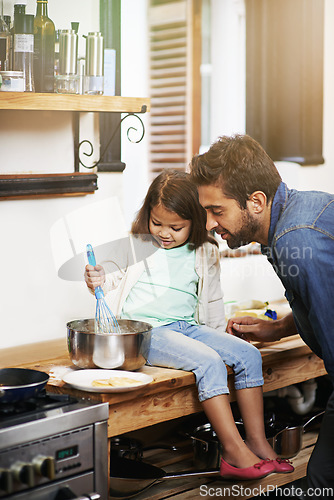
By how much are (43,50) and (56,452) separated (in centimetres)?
129

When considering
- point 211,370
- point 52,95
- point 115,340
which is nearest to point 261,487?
point 211,370

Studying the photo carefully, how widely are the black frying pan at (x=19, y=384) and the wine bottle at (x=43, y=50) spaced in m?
0.95

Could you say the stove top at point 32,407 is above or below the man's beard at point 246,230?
below

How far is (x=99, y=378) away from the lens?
2098mm

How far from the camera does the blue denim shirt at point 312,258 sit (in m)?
1.83

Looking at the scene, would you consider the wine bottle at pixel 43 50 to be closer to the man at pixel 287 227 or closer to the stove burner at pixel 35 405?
the man at pixel 287 227

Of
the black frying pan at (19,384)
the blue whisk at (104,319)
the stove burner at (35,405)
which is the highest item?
the blue whisk at (104,319)

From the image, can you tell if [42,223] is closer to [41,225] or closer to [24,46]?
[41,225]

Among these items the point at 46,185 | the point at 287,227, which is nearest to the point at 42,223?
the point at 46,185

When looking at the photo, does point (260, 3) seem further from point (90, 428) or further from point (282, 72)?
point (90, 428)

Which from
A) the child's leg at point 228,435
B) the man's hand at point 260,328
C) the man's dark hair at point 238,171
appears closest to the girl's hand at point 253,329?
the man's hand at point 260,328

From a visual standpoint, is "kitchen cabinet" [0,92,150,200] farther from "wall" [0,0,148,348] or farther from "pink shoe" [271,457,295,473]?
"pink shoe" [271,457,295,473]

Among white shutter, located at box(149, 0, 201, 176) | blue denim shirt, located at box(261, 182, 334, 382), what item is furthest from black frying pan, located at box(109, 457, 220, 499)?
white shutter, located at box(149, 0, 201, 176)

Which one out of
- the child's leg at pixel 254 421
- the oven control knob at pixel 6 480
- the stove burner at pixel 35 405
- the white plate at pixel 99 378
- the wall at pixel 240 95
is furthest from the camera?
the wall at pixel 240 95
